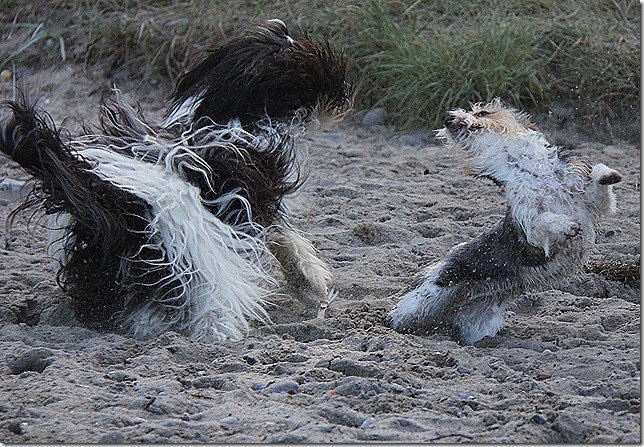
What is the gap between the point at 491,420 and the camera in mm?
2785

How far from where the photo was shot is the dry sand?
2766 millimetres

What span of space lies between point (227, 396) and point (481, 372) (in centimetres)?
85

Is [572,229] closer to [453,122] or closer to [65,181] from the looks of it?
[453,122]

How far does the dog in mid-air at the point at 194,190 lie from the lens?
11.6 ft

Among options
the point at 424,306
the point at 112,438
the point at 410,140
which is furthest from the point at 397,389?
the point at 410,140

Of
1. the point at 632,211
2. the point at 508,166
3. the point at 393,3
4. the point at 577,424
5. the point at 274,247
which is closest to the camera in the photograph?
the point at 577,424

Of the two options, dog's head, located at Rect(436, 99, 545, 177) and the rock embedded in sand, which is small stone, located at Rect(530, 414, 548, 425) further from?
the rock embedded in sand

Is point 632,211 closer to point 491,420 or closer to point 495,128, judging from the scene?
point 495,128

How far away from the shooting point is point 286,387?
3.09 metres

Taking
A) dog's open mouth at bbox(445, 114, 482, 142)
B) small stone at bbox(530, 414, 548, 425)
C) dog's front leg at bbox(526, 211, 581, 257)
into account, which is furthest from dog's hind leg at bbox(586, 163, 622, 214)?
small stone at bbox(530, 414, 548, 425)

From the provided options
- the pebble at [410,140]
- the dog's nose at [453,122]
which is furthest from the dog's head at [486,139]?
the pebble at [410,140]

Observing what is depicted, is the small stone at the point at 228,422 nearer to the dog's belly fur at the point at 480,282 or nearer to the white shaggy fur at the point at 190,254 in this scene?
the white shaggy fur at the point at 190,254

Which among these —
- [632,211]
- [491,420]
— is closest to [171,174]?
[491,420]

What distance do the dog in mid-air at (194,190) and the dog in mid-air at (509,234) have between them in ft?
2.24
